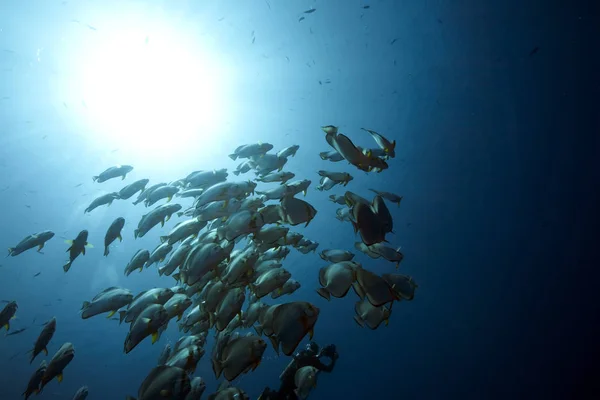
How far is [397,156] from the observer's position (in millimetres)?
21219

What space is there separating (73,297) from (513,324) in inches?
2041

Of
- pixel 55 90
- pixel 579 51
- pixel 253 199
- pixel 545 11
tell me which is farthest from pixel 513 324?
pixel 55 90

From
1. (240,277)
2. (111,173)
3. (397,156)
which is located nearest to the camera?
(240,277)

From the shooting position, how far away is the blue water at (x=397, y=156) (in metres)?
13.8

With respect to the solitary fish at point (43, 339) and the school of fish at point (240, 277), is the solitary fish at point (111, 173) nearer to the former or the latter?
the school of fish at point (240, 277)

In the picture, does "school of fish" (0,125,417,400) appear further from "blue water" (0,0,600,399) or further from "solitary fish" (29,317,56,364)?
"blue water" (0,0,600,399)

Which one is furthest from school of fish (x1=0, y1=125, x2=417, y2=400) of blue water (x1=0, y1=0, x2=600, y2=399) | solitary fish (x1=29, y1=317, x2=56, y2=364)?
blue water (x1=0, y1=0, x2=600, y2=399)

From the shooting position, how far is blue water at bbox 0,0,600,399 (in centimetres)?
1381

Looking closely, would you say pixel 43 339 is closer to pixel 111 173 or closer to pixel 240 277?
pixel 111 173

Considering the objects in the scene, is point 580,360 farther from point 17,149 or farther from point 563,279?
point 17,149

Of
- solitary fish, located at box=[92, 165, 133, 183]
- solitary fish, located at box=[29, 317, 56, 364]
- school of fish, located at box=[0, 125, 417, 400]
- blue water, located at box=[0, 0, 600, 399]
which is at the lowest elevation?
solitary fish, located at box=[29, 317, 56, 364]

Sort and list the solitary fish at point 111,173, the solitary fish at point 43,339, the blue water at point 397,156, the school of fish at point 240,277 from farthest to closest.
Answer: the blue water at point 397,156, the solitary fish at point 111,173, the solitary fish at point 43,339, the school of fish at point 240,277

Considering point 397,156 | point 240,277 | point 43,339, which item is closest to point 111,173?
point 43,339

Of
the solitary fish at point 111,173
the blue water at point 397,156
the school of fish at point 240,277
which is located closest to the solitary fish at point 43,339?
the school of fish at point 240,277
